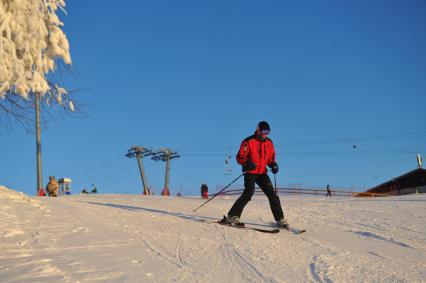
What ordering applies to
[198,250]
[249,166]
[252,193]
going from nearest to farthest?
1. [198,250]
2. [249,166]
3. [252,193]

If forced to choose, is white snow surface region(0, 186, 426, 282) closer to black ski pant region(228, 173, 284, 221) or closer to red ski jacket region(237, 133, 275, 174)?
black ski pant region(228, 173, 284, 221)

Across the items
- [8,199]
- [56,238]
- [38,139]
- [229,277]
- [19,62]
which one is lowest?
[229,277]

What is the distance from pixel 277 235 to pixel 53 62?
5.21 m

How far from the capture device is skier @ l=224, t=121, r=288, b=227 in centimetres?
741

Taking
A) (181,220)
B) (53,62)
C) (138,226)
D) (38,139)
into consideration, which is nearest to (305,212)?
(181,220)

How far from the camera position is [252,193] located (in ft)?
24.6

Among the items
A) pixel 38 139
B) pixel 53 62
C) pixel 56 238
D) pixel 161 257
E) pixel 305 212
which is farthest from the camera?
pixel 38 139

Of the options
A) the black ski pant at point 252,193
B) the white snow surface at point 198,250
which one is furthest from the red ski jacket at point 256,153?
the white snow surface at point 198,250

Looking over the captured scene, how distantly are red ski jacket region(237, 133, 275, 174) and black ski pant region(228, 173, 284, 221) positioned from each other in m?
0.11

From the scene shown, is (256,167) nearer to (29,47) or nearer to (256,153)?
(256,153)

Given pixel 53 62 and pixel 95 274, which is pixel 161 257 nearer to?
pixel 95 274

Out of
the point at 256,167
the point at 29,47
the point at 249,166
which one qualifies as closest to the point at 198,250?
the point at 249,166

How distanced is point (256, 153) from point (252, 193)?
0.68 metres

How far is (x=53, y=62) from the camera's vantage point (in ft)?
27.3
